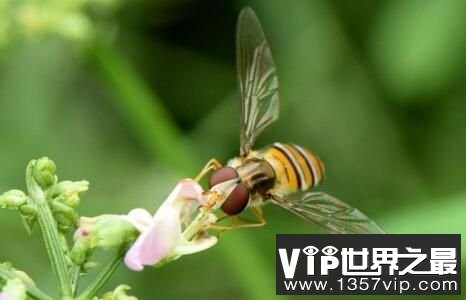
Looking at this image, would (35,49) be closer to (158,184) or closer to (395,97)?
(158,184)

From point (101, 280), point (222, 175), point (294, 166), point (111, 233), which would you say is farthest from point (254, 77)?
point (101, 280)

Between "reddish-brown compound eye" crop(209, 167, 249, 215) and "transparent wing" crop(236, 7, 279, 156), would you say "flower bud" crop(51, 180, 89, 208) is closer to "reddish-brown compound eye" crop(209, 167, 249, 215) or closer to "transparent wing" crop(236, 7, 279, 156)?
"reddish-brown compound eye" crop(209, 167, 249, 215)

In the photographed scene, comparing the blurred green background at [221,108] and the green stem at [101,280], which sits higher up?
the blurred green background at [221,108]

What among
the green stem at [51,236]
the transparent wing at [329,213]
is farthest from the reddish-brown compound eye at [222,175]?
the green stem at [51,236]

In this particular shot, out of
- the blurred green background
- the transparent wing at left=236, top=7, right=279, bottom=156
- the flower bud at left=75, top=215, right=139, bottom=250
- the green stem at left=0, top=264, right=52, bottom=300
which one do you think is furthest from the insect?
the blurred green background

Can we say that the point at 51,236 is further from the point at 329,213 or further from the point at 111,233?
the point at 329,213

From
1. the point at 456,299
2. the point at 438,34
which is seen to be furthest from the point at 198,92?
the point at 456,299

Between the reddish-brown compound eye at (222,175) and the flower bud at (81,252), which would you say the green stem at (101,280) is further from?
the reddish-brown compound eye at (222,175)

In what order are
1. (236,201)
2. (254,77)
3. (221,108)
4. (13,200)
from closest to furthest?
(13,200), (236,201), (254,77), (221,108)
